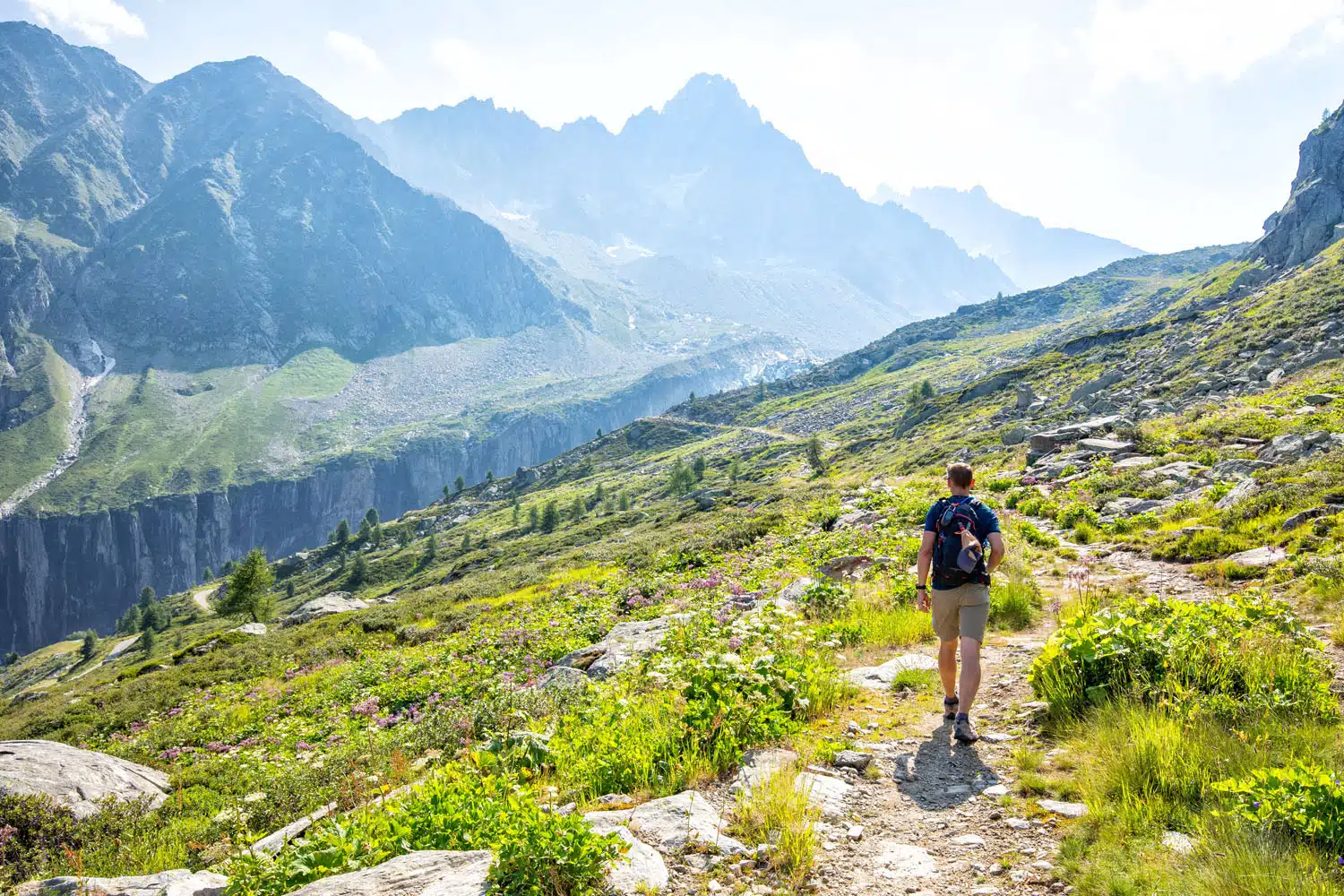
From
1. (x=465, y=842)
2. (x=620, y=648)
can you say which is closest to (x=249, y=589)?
(x=620, y=648)

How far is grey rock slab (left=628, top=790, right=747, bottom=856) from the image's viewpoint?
5175 millimetres

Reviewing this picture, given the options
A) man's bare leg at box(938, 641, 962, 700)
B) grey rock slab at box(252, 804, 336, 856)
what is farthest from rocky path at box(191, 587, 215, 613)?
man's bare leg at box(938, 641, 962, 700)

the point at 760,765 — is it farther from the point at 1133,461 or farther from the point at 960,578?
the point at 1133,461

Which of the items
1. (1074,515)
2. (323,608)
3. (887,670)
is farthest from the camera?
(323,608)

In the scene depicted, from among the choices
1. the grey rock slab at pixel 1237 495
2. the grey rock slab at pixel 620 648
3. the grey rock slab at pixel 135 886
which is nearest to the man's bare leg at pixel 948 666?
the grey rock slab at pixel 620 648

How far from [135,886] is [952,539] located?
9889 millimetres

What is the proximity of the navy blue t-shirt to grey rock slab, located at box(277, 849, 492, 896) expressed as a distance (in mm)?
5975

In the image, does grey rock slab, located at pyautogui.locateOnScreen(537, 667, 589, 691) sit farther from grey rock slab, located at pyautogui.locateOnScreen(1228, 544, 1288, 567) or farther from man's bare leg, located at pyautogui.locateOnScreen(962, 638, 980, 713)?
grey rock slab, located at pyautogui.locateOnScreen(1228, 544, 1288, 567)

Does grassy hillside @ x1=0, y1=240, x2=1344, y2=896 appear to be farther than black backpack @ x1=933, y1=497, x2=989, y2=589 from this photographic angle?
No

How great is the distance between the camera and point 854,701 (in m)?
8.53

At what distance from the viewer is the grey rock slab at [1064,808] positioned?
5207 mm

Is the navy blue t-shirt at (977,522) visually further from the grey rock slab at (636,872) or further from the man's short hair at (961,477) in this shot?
the grey rock slab at (636,872)

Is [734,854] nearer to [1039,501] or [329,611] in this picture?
[1039,501]

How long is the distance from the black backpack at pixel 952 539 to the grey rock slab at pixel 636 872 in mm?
4930
